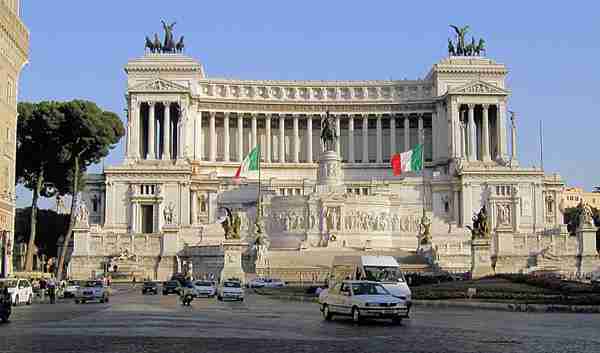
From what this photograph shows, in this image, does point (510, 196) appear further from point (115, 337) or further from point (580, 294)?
point (115, 337)

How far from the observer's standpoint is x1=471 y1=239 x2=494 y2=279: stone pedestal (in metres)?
58.1

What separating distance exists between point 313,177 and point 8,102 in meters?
58.7

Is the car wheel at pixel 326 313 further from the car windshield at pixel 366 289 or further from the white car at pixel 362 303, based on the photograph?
the car windshield at pixel 366 289

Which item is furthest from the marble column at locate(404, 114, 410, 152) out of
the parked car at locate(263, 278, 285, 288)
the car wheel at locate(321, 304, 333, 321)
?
the car wheel at locate(321, 304, 333, 321)

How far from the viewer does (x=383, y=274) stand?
37.5 metres

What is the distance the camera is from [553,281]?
4450 centimetres

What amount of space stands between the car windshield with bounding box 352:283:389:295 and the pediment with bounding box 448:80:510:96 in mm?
86548

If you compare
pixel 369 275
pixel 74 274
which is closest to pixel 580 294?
pixel 369 275

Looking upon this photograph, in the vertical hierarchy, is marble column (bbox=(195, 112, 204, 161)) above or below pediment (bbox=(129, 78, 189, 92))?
below

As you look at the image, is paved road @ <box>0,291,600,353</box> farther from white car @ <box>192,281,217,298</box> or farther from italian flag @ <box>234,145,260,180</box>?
italian flag @ <box>234,145,260,180</box>

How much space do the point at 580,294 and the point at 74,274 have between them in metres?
50.4

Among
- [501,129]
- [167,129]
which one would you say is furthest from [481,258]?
[167,129]

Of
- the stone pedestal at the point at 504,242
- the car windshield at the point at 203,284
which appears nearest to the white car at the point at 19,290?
the car windshield at the point at 203,284

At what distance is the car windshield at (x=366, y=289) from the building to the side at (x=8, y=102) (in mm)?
36406
